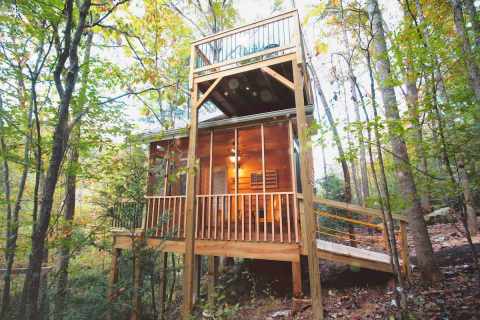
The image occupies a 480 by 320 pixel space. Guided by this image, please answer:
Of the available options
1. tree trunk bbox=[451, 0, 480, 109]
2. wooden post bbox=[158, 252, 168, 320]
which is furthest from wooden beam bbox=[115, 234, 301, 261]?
tree trunk bbox=[451, 0, 480, 109]

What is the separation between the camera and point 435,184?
3.31 m

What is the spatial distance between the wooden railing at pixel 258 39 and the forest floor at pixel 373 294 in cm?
459

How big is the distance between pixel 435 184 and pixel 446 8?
6.03 metres

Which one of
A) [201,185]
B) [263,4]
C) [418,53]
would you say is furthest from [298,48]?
[263,4]

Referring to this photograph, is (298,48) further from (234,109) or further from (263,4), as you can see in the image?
(263,4)

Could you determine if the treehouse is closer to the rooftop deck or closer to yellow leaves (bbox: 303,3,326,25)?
the rooftop deck

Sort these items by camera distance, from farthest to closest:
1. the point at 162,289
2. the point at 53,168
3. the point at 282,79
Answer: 1. the point at 162,289
2. the point at 282,79
3. the point at 53,168

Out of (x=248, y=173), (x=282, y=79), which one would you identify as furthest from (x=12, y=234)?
(x=282, y=79)

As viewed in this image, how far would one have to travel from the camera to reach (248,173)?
799 cm

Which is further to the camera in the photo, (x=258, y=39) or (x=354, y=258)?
(x=258, y=39)

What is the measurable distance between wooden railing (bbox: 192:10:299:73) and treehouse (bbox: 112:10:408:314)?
0.02 m

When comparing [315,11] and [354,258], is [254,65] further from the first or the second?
[354,258]

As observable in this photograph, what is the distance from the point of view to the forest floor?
3.14 meters

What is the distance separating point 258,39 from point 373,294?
6.47 metres
